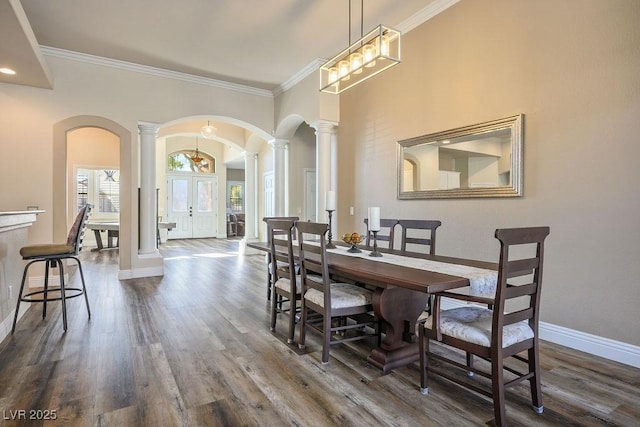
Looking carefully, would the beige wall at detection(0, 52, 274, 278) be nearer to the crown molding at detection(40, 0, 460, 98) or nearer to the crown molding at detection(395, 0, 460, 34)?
the crown molding at detection(40, 0, 460, 98)

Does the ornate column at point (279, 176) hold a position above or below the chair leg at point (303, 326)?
above

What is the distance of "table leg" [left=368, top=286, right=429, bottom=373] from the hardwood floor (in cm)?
8

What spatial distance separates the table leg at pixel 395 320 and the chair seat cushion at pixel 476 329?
1.30 feet

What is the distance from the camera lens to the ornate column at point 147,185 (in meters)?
5.43

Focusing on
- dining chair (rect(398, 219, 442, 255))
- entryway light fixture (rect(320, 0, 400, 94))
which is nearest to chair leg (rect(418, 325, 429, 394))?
dining chair (rect(398, 219, 442, 255))

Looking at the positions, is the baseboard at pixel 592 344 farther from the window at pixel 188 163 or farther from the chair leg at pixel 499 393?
the window at pixel 188 163

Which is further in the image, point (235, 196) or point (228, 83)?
point (235, 196)

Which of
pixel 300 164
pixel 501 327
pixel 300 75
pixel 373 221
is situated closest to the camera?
pixel 501 327

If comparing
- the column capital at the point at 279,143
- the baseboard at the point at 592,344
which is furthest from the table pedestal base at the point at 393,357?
the column capital at the point at 279,143

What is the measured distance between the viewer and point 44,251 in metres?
3.13

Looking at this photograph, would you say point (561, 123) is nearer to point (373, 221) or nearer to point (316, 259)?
point (373, 221)

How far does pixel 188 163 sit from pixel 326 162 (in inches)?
311

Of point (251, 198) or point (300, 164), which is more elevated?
point (300, 164)

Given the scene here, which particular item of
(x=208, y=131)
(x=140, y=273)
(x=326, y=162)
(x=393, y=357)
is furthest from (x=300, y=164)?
(x=393, y=357)
